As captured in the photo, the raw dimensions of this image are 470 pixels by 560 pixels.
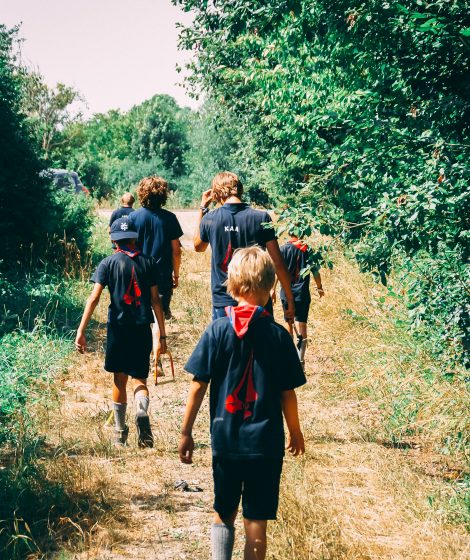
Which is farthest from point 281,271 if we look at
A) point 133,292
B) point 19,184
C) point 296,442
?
point 19,184

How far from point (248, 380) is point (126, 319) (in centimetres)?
252

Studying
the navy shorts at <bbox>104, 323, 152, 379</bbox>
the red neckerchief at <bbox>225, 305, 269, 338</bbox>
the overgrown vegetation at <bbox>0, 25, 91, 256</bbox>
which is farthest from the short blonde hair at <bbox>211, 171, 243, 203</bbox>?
the overgrown vegetation at <bbox>0, 25, 91, 256</bbox>

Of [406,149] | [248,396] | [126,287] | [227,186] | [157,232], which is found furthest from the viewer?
[157,232]

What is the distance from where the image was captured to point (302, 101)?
913 cm

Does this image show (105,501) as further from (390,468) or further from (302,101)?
(302,101)

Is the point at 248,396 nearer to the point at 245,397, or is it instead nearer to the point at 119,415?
the point at 245,397

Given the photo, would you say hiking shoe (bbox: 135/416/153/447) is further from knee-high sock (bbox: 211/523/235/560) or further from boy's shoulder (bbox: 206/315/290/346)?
boy's shoulder (bbox: 206/315/290/346)

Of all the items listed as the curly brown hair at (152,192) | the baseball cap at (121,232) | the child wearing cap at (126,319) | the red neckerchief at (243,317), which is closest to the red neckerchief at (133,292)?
the child wearing cap at (126,319)

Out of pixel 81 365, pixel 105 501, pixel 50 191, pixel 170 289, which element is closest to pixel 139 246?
pixel 170 289

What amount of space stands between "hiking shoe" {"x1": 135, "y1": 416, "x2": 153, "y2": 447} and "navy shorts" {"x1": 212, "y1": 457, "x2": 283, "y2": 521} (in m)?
2.34

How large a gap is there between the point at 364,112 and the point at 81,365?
182 inches

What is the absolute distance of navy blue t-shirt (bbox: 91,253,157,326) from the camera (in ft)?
18.4

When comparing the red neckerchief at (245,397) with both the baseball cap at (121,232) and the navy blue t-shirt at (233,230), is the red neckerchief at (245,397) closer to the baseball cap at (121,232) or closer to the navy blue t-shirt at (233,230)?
the navy blue t-shirt at (233,230)

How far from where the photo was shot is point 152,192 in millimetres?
7270
